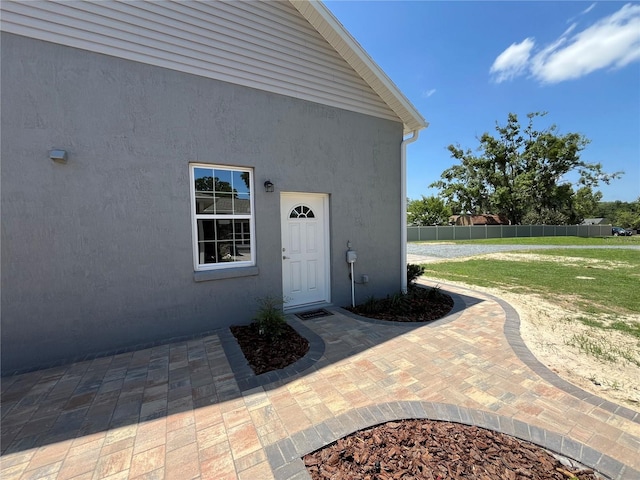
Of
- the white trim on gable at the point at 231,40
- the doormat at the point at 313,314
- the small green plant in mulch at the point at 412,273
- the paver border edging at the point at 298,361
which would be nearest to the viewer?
the paver border edging at the point at 298,361

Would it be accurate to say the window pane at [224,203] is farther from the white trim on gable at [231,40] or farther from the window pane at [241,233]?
the white trim on gable at [231,40]

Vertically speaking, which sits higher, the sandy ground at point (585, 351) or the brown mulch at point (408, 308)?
the brown mulch at point (408, 308)

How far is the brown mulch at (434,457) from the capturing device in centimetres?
183

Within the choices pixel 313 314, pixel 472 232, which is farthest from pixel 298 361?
pixel 472 232

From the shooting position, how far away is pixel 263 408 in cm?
257

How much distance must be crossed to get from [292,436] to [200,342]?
2445mm

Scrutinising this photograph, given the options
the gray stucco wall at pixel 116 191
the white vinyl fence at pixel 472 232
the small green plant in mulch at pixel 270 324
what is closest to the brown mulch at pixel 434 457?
the small green plant in mulch at pixel 270 324

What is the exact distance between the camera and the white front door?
5289 millimetres

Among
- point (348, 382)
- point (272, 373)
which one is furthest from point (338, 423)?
point (272, 373)

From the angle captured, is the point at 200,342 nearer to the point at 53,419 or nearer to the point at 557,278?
the point at 53,419

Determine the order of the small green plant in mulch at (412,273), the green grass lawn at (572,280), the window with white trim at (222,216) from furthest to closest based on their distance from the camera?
the small green plant in mulch at (412,273)
the green grass lawn at (572,280)
the window with white trim at (222,216)

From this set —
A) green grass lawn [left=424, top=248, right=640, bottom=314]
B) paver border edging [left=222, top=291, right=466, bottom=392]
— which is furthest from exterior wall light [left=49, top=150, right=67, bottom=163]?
green grass lawn [left=424, top=248, right=640, bottom=314]

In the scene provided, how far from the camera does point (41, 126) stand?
3.40 metres

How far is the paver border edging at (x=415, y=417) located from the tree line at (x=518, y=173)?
34.6 metres
